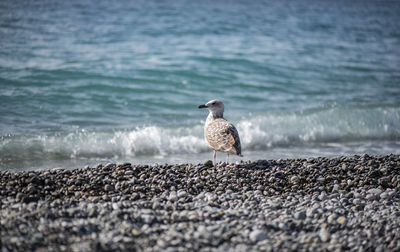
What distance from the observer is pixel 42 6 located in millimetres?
20562

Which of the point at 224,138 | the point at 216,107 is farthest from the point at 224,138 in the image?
the point at 216,107

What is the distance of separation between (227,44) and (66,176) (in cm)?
1227

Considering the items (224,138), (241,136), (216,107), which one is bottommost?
(224,138)

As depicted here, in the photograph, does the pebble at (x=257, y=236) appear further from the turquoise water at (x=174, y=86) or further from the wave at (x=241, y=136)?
the wave at (x=241, y=136)

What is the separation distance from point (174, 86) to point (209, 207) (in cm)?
787

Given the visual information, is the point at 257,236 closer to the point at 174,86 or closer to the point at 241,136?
the point at 241,136

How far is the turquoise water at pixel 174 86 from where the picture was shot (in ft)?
28.7

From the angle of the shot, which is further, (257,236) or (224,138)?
(224,138)

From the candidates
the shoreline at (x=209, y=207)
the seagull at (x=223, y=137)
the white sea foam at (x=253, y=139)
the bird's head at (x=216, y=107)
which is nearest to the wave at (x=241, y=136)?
the white sea foam at (x=253, y=139)

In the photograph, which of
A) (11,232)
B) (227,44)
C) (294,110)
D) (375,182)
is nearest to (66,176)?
(11,232)

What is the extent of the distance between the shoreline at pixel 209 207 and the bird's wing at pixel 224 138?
29 centimetres

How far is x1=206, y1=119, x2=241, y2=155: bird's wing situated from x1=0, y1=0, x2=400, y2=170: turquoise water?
4.20ft

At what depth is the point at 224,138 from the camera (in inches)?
263

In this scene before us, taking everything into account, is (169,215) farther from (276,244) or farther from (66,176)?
(66,176)
